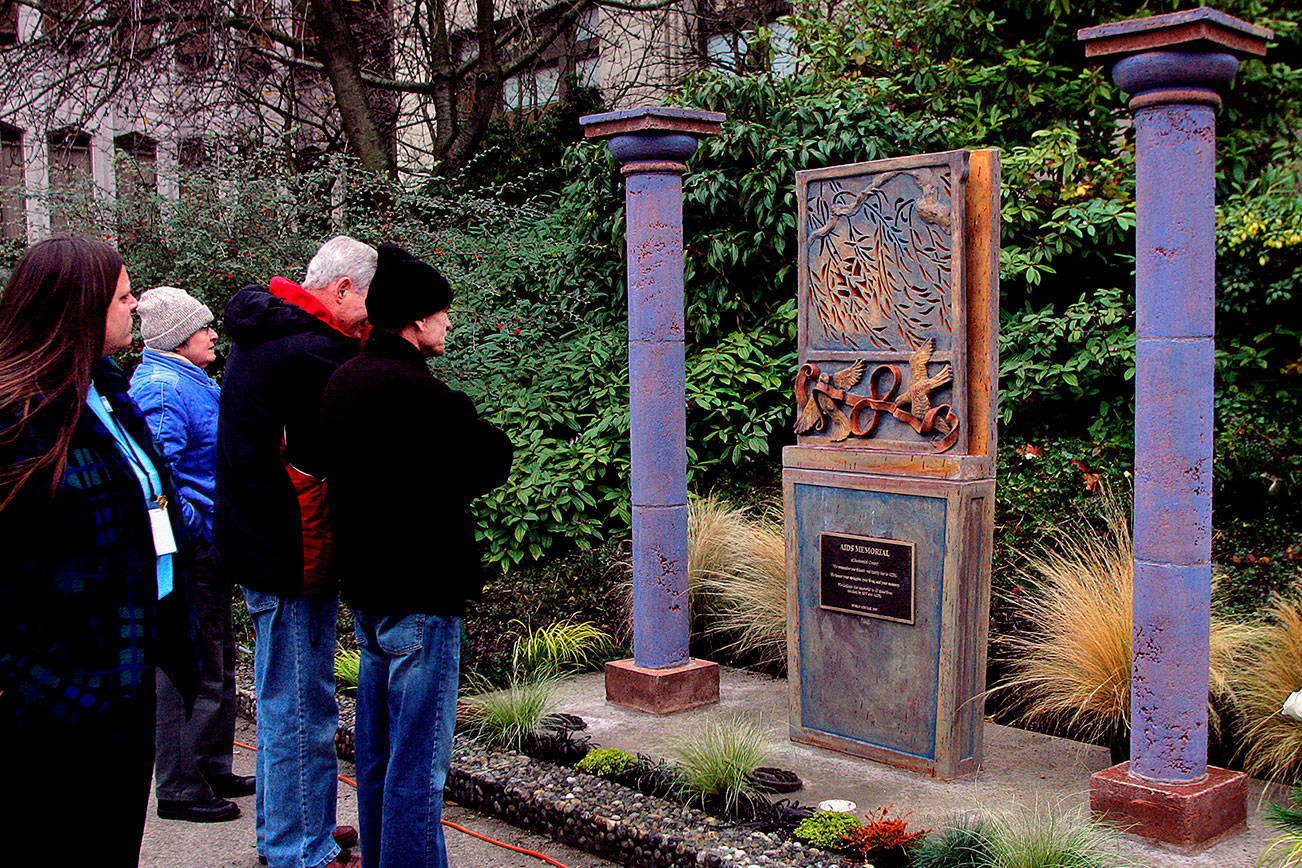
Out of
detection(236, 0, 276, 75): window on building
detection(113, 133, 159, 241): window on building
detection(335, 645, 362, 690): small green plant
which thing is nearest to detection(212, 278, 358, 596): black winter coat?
detection(335, 645, 362, 690): small green plant

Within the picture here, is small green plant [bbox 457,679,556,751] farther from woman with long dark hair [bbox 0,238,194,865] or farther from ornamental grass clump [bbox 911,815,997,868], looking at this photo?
woman with long dark hair [bbox 0,238,194,865]

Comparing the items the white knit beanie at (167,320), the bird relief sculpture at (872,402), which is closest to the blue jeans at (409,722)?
the white knit beanie at (167,320)

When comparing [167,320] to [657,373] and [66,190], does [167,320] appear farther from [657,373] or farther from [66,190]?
[66,190]

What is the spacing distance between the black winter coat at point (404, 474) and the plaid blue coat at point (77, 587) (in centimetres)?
69

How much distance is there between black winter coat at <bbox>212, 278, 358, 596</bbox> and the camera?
3.71 meters

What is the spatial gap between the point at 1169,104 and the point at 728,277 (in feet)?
16.4

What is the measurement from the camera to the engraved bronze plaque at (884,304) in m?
4.53

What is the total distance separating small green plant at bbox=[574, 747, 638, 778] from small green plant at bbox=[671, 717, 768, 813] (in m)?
0.23

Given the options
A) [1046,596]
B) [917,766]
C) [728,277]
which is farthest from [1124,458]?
[917,766]

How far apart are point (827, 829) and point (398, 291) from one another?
7.22 ft

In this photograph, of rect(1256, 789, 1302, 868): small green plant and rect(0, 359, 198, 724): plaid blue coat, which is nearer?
rect(0, 359, 198, 724): plaid blue coat

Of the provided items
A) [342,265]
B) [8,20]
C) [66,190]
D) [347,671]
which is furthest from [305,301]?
[8,20]

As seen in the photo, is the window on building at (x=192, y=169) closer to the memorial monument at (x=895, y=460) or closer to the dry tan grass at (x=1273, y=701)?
the memorial monument at (x=895, y=460)

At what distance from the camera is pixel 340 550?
3508 mm
